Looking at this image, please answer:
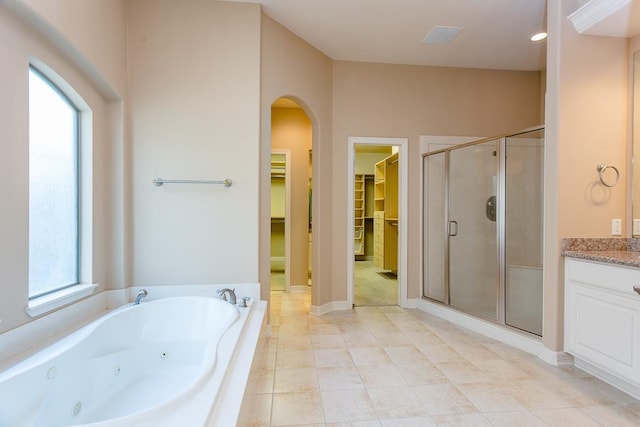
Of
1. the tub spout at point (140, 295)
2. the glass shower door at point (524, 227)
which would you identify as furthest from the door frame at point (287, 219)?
the glass shower door at point (524, 227)

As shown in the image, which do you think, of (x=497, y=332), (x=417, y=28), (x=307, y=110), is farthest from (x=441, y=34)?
(x=497, y=332)

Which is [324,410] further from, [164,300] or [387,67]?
[387,67]

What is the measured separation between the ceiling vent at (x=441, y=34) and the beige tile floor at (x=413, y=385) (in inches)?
114

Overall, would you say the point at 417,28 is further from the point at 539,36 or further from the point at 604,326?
the point at 604,326

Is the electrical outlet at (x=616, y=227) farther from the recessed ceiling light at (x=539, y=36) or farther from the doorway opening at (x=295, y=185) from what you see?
the doorway opening at (x=295, y=185)

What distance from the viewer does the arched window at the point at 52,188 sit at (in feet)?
5.79

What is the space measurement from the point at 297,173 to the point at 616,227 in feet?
11.1

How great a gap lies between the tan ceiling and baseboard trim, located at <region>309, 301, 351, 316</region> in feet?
9.27

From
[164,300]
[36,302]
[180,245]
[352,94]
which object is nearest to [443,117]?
[352,94]

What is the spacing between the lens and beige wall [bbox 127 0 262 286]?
254cm

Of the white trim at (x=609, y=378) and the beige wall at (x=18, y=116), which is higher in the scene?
the beige wall at (x=18, y=116)

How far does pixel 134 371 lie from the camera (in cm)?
199

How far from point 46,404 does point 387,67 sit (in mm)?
4049

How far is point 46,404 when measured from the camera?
1376 millimetres
